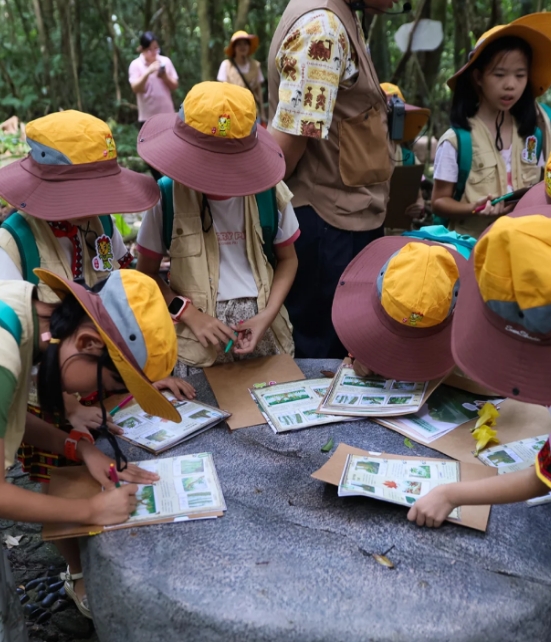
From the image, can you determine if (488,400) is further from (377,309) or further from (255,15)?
(255,15)

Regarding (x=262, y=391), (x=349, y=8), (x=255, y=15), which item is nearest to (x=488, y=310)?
(x=262, y=391)

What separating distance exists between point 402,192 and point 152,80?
5.09 m

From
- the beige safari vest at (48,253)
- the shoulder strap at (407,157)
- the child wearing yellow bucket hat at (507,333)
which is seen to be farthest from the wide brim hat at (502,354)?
the shoulder strap at (407,157)

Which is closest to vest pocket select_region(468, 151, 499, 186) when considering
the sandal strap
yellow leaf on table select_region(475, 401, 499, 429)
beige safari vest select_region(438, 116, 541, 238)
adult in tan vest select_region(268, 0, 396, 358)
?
beige safari vest select_region(438, 116, 541, 238)

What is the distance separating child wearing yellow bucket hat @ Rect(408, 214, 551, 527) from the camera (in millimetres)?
1354

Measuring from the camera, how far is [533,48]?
2914mm

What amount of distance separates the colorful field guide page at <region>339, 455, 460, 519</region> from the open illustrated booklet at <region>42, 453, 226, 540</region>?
0.37 m

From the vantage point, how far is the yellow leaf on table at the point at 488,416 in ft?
6.48

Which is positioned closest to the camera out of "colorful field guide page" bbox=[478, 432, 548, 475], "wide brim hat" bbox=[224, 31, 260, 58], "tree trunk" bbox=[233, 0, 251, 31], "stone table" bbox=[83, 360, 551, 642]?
"stone table" bbox=[83, 360, 551, 642]

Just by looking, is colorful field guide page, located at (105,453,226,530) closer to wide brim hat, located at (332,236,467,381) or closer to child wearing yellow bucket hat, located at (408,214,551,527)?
child wearing yellow bucket hat, located at (408,214,551,527)

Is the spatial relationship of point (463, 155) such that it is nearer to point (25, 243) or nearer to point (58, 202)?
point (58, 202)

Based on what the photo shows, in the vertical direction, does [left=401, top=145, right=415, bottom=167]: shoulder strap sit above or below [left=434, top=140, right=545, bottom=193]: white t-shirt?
below

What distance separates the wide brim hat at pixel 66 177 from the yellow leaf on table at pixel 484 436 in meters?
1.31

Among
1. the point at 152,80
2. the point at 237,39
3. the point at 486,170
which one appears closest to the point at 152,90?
the point at 152,80
